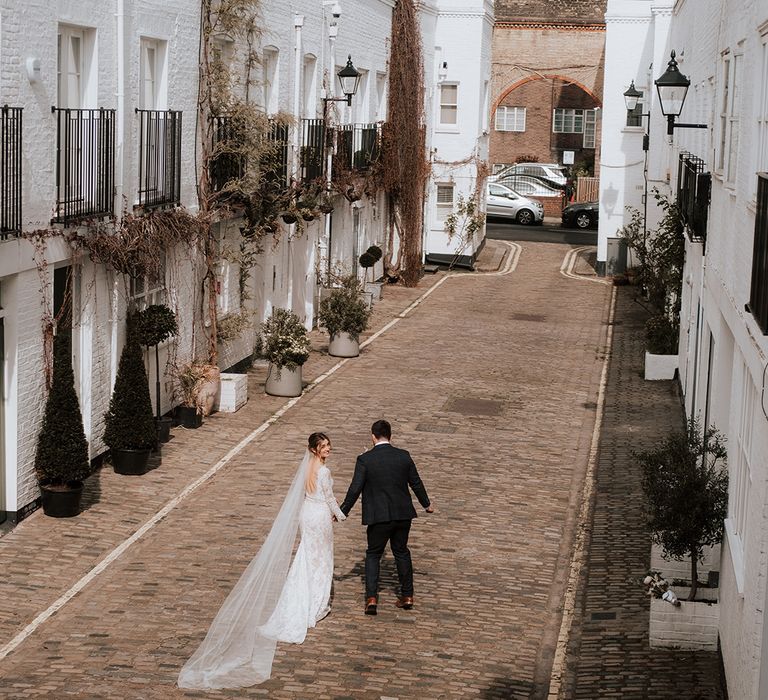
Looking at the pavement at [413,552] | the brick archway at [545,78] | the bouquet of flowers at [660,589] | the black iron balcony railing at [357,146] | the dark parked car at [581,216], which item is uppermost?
the brick archway at [545,78]

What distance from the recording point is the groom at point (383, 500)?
38.1ft

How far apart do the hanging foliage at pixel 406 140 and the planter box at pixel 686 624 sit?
75.7ft

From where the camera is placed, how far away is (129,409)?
52.1 ft

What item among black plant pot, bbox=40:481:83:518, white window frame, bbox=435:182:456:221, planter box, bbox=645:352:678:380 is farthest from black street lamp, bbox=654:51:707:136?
white window frame, bbox=435:182:456:221

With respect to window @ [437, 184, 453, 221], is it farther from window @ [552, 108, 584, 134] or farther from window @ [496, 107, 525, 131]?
window @ [552, 108, 584, 134]

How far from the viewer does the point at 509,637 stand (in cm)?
1152

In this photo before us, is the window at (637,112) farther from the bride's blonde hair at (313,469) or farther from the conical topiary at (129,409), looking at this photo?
the bride's blonde hair at (313,469)

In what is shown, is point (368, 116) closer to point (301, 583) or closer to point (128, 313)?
point (128, 313)

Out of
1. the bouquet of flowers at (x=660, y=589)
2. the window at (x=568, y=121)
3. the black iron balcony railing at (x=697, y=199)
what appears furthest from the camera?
the window at (x=568, y=121)

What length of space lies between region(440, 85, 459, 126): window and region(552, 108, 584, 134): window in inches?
933

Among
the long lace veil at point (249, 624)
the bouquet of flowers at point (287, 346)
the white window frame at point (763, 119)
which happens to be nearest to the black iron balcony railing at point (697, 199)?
the white window frame at point (763, 119)

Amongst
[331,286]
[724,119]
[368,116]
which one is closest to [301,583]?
[724,119]

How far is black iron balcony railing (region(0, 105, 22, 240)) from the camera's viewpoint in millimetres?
12867

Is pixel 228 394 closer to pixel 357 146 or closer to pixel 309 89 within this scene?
pixel 309 89
